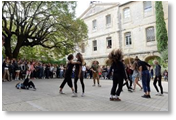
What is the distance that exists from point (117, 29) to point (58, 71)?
41.9 ft

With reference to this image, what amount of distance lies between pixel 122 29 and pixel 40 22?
13672mm

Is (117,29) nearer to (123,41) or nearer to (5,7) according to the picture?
(123,41)

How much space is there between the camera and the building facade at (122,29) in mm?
21625

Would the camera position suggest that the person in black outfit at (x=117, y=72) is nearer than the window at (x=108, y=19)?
Yes

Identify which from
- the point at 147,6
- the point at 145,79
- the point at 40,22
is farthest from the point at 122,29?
the point at 145,79

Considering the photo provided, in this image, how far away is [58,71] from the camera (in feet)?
61.1

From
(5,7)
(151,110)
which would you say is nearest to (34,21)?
(5,7)

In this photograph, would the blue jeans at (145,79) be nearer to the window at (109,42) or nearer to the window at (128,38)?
the window at (128,38)

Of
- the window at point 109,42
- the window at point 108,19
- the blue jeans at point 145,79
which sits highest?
the window at point 108,19

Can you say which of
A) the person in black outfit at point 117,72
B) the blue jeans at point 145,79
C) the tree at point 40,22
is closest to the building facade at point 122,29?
the tree at point 40,22

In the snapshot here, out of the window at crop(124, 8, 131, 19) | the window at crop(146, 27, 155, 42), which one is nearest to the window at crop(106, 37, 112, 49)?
the window at crop(124, 8, 131, 19)

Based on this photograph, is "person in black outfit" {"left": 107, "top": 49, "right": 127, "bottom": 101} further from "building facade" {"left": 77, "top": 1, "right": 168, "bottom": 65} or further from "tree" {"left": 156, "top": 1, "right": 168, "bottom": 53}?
"tree" {"left": 156, "top": 1, "right": 168, "bottom": 53}

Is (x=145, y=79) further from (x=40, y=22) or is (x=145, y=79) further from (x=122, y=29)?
(x=122, y=29)

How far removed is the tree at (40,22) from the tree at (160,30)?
10367 millimetres
